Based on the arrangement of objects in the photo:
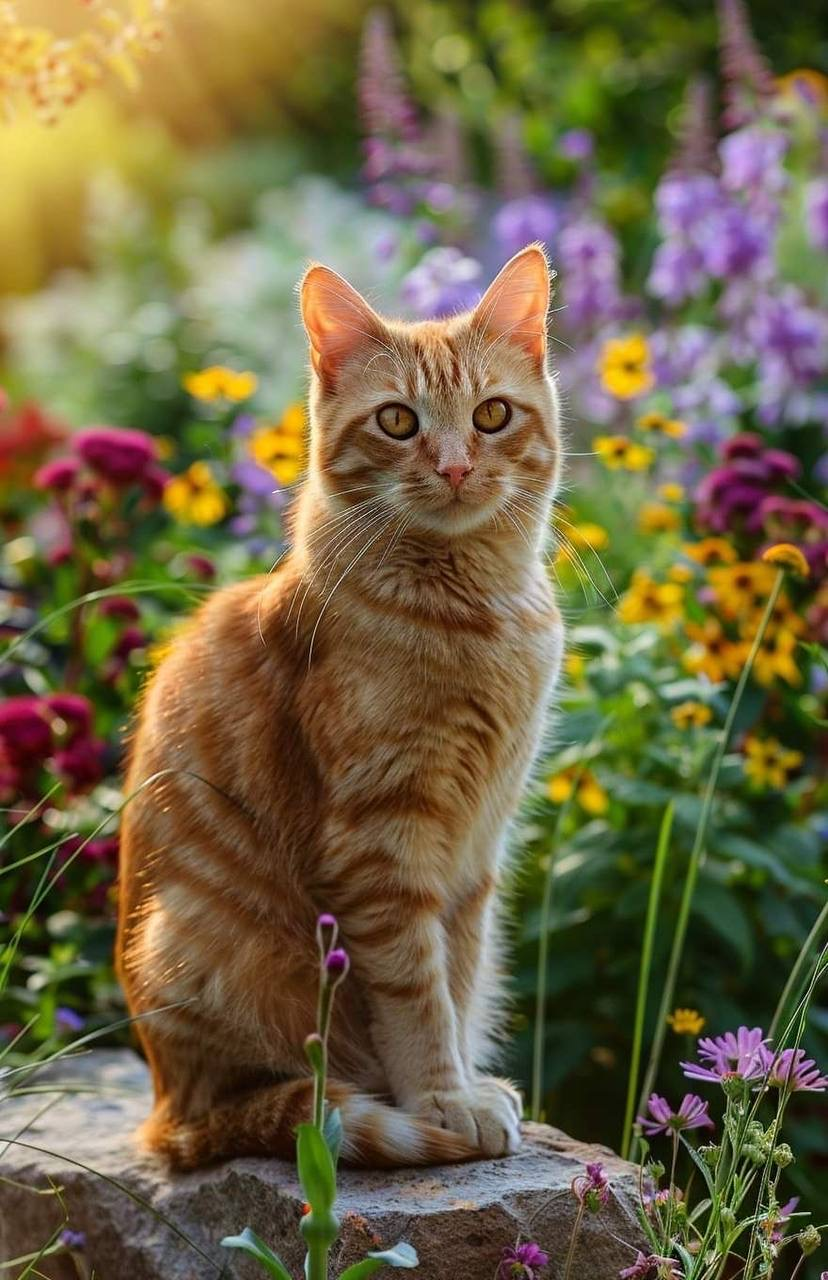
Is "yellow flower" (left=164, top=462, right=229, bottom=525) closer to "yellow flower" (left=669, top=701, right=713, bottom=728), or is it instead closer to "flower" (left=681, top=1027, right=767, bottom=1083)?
"yellow flower" (left=669, top=701, right=713, bottom=728)

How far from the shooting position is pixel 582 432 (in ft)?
19.5

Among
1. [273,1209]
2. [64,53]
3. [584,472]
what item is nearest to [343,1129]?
[273,1209]

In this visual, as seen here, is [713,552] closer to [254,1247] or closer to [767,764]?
[767,764]

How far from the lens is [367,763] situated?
221 centimetres

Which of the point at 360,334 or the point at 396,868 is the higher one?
the point at 360,334

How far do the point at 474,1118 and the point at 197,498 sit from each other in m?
2.08

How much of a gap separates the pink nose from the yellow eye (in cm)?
13

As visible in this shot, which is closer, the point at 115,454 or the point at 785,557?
the point at 785,557

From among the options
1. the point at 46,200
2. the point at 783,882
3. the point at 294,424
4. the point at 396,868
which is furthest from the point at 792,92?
the point at 46,200

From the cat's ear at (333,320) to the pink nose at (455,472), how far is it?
0.32 m

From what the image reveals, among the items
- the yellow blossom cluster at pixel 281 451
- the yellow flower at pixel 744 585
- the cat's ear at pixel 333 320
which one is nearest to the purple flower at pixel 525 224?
the yellow blossom cluster at pixel 281 451

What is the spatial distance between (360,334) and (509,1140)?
125 cm

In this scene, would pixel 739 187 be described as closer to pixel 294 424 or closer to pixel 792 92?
pixel 792 92

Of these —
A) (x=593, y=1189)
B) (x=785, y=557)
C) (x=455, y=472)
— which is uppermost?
(x=455, y=472)
